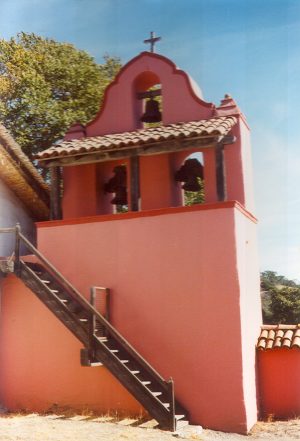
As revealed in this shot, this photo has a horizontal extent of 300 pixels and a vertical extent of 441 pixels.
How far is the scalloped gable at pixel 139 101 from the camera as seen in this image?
12.4 m

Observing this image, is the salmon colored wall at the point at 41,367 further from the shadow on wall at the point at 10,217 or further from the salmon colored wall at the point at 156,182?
the salmon colored wall at the point at 156,182

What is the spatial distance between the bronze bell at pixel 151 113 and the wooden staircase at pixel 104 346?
466 cm

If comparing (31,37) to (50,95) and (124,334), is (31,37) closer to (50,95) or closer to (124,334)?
(50,95)

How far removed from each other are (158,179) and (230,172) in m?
1.78

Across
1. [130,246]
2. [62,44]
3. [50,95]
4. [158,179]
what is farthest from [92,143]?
[62,44]

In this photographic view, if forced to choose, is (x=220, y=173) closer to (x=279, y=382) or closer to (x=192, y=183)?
(x=192, y=183)

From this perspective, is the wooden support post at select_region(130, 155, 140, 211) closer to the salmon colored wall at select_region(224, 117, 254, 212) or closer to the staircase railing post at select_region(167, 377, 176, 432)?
the salmon colored wall at select_region(224, 117, 254, 212)

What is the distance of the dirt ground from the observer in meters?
8.46

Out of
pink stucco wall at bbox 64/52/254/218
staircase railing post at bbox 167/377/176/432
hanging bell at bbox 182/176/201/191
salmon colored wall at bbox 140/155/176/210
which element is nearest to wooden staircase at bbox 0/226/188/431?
staircase railing post at bbox 167/377/176/432

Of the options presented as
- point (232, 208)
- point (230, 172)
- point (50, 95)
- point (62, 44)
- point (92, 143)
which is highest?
point (62, 44)

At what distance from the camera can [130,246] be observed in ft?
36.6

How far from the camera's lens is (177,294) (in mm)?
10609

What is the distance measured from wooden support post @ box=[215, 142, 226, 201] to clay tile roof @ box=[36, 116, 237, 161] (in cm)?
40

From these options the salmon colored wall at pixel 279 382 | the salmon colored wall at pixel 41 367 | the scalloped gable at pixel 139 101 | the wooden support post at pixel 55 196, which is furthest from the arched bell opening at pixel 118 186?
the salmon colored wall at pixel 279 382
